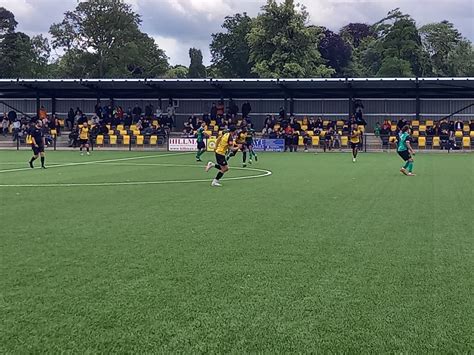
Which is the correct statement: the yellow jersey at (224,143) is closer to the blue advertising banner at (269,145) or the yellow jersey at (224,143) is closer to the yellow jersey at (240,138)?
the yellow jersey at (240,138)

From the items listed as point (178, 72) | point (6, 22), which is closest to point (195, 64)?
point (178, 72)

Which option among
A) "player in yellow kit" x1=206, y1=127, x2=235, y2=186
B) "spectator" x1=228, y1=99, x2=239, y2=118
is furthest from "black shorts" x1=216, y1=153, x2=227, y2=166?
"spectator" x1=228, y1=99, x2=239, y2=118

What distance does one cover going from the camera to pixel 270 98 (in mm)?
53312

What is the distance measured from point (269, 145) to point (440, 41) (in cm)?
5898

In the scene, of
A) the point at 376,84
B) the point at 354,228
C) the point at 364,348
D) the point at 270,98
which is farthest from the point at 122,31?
the point at 364,348

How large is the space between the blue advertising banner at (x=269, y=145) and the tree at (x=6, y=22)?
5742 centimetres

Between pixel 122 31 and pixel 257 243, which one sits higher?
pixel 122 31

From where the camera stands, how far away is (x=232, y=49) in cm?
9056

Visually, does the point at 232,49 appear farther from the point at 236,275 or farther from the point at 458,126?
the point at 236,275

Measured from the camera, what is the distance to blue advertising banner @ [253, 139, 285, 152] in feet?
147

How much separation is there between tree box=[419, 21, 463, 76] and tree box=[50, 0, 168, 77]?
43.6m

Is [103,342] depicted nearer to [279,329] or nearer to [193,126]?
[279,329]

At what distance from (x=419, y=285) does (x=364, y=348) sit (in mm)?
2059

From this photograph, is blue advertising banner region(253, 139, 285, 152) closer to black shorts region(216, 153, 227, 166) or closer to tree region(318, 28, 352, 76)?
black shorts region(216, 153, 227, 166)
